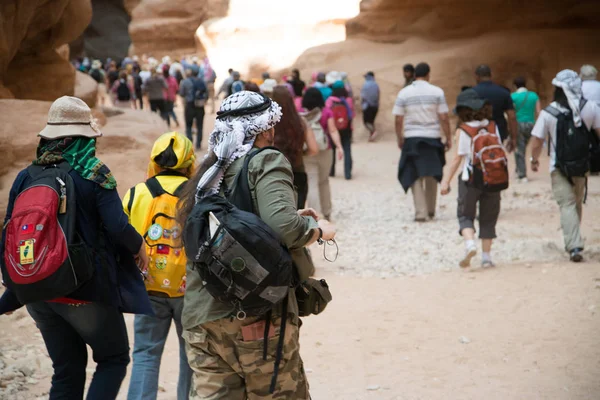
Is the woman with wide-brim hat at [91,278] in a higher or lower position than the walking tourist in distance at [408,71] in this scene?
lower

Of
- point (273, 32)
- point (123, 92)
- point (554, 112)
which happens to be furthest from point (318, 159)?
point (273, 32)

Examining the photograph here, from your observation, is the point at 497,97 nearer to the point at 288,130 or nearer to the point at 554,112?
the point at 554,112

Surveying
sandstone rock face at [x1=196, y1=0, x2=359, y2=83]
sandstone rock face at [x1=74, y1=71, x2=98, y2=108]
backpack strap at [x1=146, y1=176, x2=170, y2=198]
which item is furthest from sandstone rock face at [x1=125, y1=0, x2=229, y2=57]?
backpack strap at [x1=146, y1=176, x2=170, y2=198]

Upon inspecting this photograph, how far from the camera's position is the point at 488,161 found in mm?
7688

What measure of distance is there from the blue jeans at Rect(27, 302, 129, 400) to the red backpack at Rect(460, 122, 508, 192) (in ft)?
15.3

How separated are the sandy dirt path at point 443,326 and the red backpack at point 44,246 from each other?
2.12m

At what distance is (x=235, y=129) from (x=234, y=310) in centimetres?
73

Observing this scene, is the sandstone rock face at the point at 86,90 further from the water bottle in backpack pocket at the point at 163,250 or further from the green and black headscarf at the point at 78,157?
the green and black headscarf at the point at 78,157

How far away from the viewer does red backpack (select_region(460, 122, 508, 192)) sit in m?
7.69

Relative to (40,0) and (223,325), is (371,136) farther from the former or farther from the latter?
(223,325)

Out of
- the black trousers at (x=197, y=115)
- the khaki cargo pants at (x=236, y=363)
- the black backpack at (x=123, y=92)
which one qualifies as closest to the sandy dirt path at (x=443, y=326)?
the khaki cargo pants at (x=236, y=363)

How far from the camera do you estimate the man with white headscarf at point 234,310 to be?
3.25 metres

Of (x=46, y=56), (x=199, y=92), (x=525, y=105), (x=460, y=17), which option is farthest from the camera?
(x=460, y=17)

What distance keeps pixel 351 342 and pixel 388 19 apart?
53.2ft
